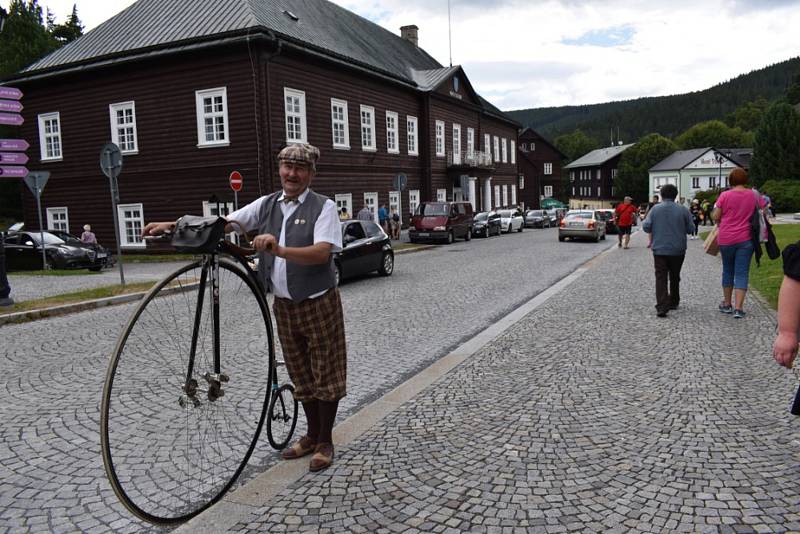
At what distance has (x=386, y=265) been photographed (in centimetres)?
1616

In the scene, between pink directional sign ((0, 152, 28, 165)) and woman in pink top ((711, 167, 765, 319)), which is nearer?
woman in pink top ((711, 167, 765, 319))

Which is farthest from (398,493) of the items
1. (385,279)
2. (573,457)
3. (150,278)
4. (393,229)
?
(393,229)

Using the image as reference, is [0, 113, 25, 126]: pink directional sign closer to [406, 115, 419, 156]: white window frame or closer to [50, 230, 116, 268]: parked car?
[50, 230, 116, 268]: parked car

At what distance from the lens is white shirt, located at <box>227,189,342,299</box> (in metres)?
3.63

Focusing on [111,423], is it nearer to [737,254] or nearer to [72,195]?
[737,254]

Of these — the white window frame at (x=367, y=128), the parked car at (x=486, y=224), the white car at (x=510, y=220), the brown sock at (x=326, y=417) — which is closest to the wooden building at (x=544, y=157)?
the white car at (x=510, y=220)

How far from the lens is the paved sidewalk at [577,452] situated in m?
3.22

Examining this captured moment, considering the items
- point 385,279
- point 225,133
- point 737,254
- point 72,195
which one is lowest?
point 385,279

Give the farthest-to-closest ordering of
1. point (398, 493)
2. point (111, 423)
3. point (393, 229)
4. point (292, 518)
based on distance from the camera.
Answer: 1. point (393, 229)
2. point (398, 493)
3. point (292, 518)
4. point (111, 423)

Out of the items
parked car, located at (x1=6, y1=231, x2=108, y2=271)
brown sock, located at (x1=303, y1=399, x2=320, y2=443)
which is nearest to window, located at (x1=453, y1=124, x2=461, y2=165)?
parked car, located at (x1=6, y1=231, x2=108, y2=271)

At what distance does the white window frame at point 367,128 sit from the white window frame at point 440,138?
320 inches

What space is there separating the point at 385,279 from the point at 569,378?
979 cm

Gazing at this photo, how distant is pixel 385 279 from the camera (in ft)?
50.5

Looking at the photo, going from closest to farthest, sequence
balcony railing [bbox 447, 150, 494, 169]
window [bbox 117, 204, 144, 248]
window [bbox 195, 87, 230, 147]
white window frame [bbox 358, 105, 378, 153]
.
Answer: window [bbox 195, 87, 230, 147] → window [bbox 117, 204, 144, 248] → white window frame [bbox 358, 105, 378, 153] → balcony railing [bbox 447, 150, 494, 169]
